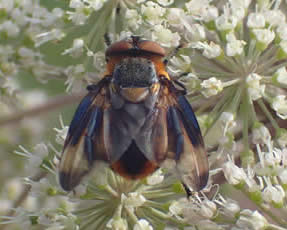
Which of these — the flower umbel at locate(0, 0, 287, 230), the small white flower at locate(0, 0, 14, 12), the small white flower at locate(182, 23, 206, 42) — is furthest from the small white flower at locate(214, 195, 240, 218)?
the small white flower at locate(0, 0, 14, 12)

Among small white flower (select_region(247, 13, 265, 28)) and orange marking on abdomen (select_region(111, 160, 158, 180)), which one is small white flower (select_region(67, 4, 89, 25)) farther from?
orange marking on abdomen (select_region(111, 160, 158, 180))

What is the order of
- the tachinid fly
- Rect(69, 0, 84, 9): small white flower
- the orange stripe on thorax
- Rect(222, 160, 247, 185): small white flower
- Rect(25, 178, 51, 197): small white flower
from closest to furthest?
the tachinid fly, Rect(222, 160, 247, 185): small white flower, the orange stripe on thorax, Rect(25, 178, 51, 197): small white flower, Rect(69, 0, 84, 9): small white flower

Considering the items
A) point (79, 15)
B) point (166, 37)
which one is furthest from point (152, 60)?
point (79, 15)

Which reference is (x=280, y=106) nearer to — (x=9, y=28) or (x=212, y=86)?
(x=212, y=86)

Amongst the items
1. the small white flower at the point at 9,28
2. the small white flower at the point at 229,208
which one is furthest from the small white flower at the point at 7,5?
the small white flower at the point at 229,208

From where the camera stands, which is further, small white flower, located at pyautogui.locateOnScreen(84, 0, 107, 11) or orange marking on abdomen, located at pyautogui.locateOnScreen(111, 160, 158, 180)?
small white flower, located at pyautogui.locateOnScreen(84, 0, 107, 11)

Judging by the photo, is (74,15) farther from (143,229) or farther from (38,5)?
(143,229)
